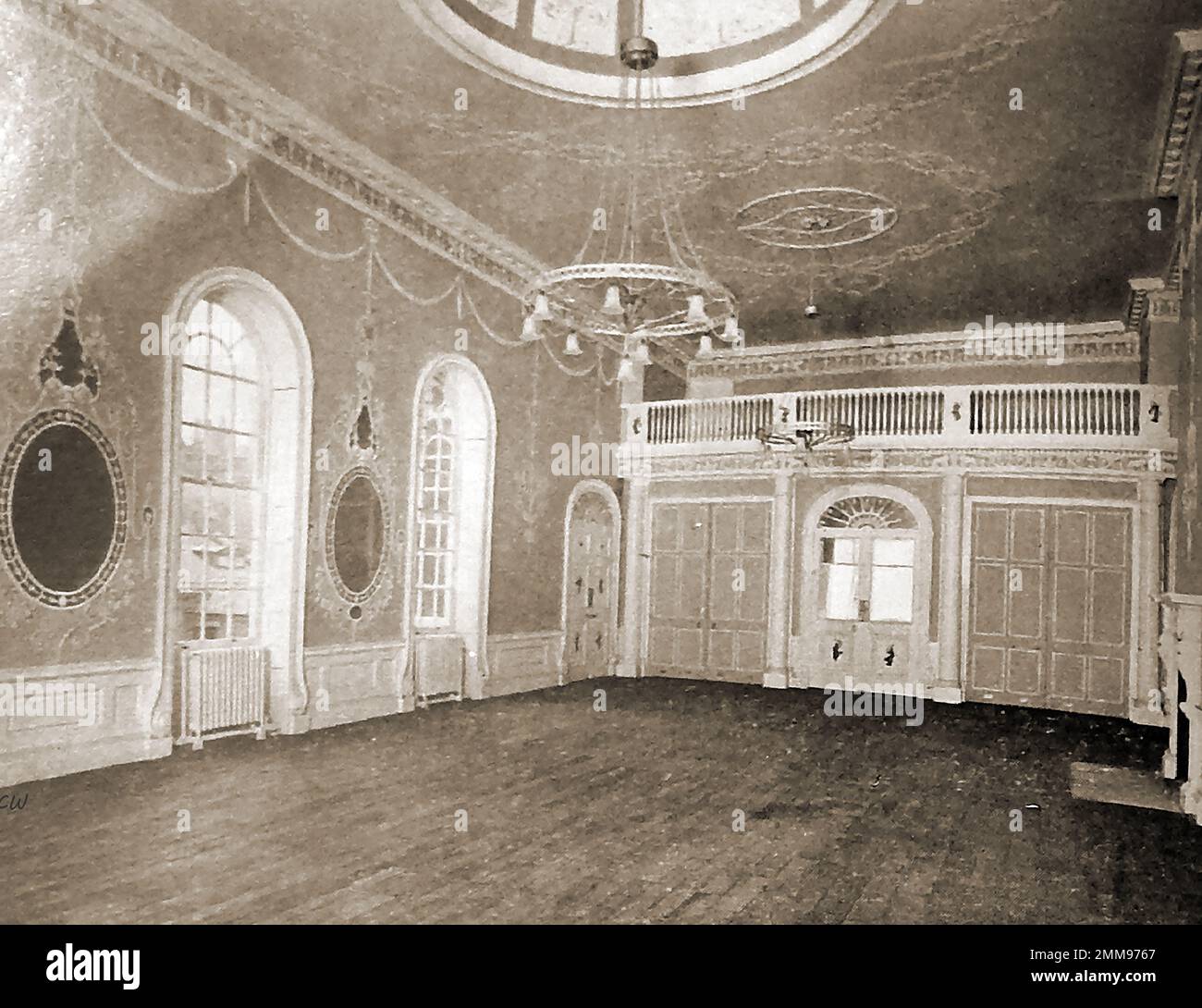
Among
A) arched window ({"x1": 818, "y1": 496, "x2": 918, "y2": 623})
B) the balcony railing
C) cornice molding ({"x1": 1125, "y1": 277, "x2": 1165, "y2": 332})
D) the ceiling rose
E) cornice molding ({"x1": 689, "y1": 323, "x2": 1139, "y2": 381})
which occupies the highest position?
the ceiling rose

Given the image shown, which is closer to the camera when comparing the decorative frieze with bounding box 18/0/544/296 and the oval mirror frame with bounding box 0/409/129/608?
the oval mirror frame with bounding box 0/409/129/608

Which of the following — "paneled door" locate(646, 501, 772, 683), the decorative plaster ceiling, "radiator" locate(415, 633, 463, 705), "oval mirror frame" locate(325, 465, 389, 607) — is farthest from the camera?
"paneled door" locate(646, 501, 772, 683)

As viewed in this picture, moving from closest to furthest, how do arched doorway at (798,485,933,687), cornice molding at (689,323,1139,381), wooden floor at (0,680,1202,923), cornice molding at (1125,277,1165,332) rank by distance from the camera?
wooden floor at (0,680,1202,923), cornice molding at (1125,277,1165,332), arched doorway at (798,485,933,687), cornice molding at (689,323,1139,381)

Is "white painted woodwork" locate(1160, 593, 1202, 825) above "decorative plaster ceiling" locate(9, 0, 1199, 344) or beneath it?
beneath

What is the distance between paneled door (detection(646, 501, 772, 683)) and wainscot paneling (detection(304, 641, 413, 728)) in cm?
531

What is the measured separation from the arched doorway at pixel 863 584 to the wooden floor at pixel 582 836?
Answer: 4071mm

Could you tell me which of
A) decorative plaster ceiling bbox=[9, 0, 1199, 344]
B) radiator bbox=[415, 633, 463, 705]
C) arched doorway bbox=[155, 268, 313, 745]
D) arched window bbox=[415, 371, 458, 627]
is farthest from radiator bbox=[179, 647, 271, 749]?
decorative plaster ceiling bbox=[9, 0, 1199, 344]

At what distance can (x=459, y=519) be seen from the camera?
415 inches

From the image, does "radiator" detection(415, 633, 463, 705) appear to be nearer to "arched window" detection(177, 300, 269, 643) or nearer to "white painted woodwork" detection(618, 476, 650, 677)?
"arched window" detection(177, 300, 269, 643)

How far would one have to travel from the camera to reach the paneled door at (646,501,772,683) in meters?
13.4

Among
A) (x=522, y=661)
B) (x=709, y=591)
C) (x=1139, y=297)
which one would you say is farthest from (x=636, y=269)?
(x=1139, y=297)

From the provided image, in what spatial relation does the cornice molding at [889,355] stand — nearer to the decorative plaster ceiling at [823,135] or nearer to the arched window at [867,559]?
the decorative plaster ceiling at [823,135]

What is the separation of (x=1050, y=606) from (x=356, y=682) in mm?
8204
